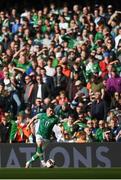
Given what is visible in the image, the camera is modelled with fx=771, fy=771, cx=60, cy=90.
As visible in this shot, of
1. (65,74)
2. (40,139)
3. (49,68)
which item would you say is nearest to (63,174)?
(40,139)

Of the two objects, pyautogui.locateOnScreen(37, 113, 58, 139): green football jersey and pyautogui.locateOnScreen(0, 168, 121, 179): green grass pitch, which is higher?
pyautogui.locateOnScreen(37, 113, 58, 139): green football jersey

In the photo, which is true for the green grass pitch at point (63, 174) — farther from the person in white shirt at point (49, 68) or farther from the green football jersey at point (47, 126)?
the person in white shirt at point (49, 68)

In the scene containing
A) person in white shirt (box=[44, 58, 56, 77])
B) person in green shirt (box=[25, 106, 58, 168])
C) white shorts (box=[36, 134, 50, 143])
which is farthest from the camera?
person in white shirt (box=[44, 58, 56, 77])

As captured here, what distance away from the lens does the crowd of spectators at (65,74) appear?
15.9 metres

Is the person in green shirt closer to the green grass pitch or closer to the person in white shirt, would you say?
the person in white shirt

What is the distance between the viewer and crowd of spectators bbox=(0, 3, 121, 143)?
52.3ft

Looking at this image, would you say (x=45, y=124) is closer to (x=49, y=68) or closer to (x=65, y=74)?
(x=65, y=74)

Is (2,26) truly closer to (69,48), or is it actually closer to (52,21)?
(52,21)

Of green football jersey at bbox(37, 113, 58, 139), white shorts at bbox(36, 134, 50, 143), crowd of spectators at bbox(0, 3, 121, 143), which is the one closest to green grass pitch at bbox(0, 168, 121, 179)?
white shorts at bbox(36, 134, 50, 143)

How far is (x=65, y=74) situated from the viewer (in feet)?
56.6

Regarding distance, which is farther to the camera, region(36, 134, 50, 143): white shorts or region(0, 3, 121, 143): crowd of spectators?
region(0, 3, 121, 143): crowd of spectators

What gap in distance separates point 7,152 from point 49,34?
4.89 m

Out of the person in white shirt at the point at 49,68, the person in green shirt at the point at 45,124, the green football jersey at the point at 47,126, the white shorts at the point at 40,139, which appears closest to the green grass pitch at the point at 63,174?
the white shorts at the point at 40,139

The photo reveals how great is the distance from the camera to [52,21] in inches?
774
